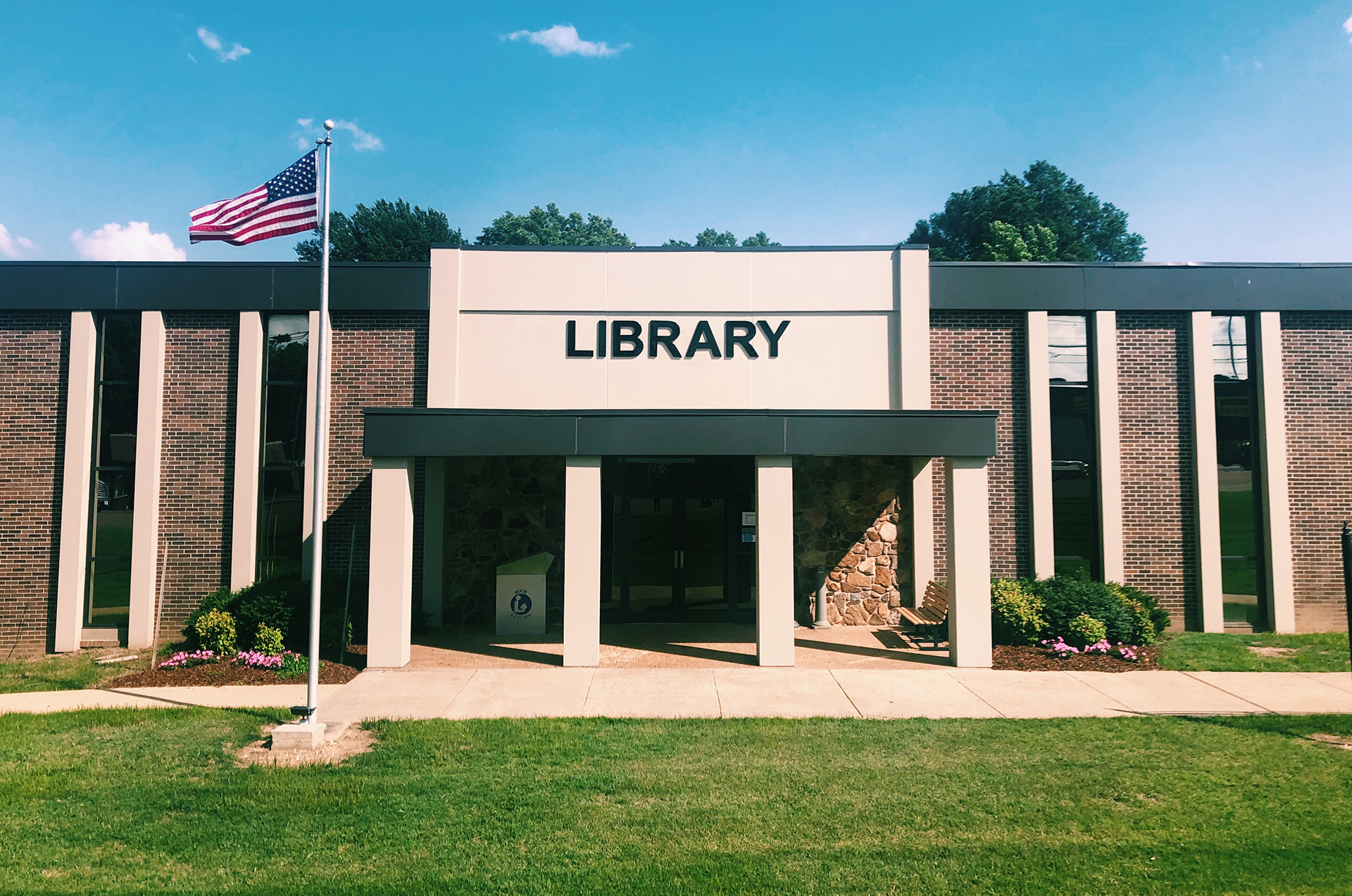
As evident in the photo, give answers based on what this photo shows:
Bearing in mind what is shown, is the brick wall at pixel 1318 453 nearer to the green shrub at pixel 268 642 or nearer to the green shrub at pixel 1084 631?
the green shrub at pixel 1084 631

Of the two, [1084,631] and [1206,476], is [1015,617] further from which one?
[1206,476]

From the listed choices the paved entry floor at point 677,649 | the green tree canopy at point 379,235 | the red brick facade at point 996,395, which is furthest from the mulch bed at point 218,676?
the green tree canopy at point 379,235

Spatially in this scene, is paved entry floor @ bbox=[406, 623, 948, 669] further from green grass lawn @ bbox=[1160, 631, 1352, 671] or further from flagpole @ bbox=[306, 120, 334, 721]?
green grass lawn @ bbox=[1160, 631, 1352, 671]

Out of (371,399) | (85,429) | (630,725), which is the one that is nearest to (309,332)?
(371,399)

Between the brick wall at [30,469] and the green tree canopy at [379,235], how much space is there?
3352 cm

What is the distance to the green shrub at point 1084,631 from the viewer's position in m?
12.0

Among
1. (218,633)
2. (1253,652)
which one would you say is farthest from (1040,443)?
(218,633)

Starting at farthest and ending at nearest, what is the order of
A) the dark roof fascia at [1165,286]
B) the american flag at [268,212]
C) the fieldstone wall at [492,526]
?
the fieldstone wall at [492,526] → the dark roof fascia at [1165,286] → the american flag at [268,212]

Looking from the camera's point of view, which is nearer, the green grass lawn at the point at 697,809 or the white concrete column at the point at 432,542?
the green grass lawn at the point at 697,809

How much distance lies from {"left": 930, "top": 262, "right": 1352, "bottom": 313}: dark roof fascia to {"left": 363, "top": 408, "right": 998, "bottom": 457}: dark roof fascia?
3721 mm

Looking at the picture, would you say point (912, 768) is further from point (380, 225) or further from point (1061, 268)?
point (380, 225)

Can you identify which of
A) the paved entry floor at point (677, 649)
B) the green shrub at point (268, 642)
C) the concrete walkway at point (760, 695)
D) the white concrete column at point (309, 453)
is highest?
the white concrete column at point (309, 453)

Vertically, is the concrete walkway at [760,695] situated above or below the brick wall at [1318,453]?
Result: below

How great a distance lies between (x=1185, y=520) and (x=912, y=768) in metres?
10.2
